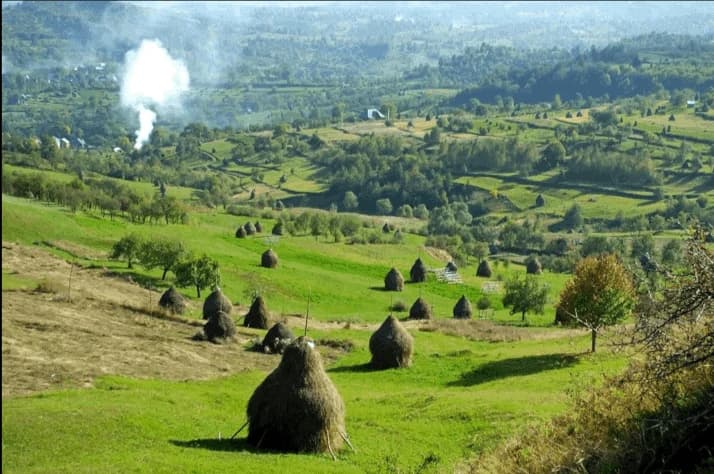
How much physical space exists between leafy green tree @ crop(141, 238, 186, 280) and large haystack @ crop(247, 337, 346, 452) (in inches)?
1838

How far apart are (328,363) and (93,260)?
34024mm

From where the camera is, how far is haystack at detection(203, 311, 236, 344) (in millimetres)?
54250

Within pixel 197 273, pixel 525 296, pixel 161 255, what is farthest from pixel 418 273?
pixel 161 255

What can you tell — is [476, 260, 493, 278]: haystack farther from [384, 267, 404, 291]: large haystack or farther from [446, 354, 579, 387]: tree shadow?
[446, 354, 579, 387]: tree shadow

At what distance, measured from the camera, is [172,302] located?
63000 mm

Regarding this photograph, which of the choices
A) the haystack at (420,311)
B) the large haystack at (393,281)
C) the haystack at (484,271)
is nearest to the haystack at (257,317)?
the haystack at (420,311)

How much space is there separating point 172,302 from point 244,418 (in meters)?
30.0

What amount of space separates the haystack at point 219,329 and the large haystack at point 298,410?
81.5 feet

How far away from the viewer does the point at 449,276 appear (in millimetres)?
98000

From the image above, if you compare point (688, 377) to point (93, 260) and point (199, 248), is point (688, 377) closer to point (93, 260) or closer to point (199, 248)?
point (93, 260)

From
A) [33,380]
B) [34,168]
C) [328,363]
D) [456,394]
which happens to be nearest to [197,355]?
[328,363]

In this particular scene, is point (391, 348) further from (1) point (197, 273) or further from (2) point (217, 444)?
(1) point (197, 273)

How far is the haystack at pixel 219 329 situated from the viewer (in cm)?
5425

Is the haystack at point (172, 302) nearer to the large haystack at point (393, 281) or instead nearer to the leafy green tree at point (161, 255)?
the leafy green tree at point (161, 255)
